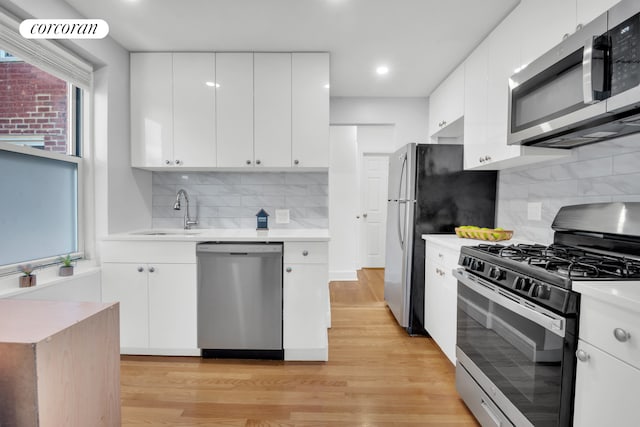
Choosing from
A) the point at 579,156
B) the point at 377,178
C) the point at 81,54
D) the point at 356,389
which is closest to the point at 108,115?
the point at 81,54

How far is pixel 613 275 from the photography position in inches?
45.2

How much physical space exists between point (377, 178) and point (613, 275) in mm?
4586

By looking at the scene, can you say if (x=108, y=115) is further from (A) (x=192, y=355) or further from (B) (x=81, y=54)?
(A) (x=192, y=355)

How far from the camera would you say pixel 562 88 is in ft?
4.96

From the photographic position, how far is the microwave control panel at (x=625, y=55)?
114 centimetres

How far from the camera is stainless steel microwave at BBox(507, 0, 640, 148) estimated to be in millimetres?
1172

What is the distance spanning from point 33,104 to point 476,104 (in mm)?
3085

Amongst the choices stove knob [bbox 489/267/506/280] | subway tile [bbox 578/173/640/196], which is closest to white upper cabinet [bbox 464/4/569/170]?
subway tile [bbox 578/173/640/196]

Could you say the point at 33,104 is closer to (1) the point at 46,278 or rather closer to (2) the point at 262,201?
(1) the point at 46,278

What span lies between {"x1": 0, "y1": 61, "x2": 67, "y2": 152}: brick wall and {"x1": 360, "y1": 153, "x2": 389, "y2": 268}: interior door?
13.7ft

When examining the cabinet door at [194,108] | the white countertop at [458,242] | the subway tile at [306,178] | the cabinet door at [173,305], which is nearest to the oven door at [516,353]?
the white countertop at [458,242]

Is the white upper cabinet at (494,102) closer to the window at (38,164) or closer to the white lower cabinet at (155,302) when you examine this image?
the white lower cabinet at (155,302)

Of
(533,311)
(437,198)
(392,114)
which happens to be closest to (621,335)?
(533,311)

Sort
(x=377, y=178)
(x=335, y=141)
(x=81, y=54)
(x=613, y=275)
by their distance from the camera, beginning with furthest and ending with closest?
(x=377, y=178) < (x=335, y=141) < (x=81, y=54) < (x=613, y=275)
